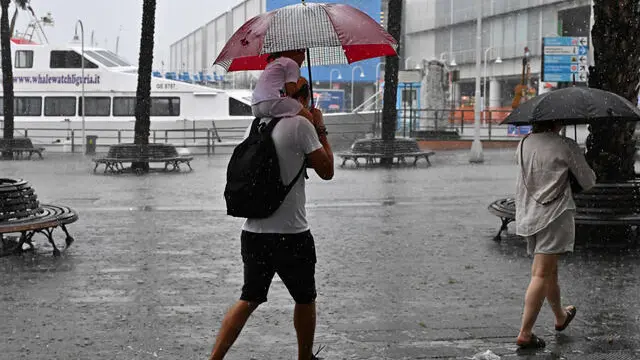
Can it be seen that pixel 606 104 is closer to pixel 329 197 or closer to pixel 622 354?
pixel 622 354

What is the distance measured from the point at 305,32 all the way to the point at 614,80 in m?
6.04

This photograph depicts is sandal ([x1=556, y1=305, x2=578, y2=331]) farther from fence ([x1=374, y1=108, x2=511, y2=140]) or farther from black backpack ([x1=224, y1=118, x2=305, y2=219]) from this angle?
fence ([x1=374, y1=108, x2=511, y2=140])

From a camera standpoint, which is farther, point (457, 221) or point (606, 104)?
point (457, 221)

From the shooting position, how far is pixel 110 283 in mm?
8461

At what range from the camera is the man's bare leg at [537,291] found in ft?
19.9

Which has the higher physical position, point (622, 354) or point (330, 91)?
point (330, 91)

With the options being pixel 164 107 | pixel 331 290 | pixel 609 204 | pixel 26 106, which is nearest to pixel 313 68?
pixel 164 107

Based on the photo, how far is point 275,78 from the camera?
5.16 m

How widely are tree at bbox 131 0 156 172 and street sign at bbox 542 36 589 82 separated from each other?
11.0m

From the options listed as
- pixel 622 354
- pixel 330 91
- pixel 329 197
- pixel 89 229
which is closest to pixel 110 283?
pixel 89 229

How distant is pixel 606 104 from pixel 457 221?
6.26 metres

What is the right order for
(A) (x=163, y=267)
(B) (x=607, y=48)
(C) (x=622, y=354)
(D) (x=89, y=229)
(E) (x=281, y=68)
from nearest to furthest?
(E) (x=281, y=68), (C) (x=622, y=354), (A) (x=163, y=267), (B) (x=607, y=48), (D) (x=89, y=229)

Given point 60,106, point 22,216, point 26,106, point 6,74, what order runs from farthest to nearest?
point 26,106, point 60,106, point 6,74, point 22,216

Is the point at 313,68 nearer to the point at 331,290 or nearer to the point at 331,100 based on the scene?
the point at 331,100
